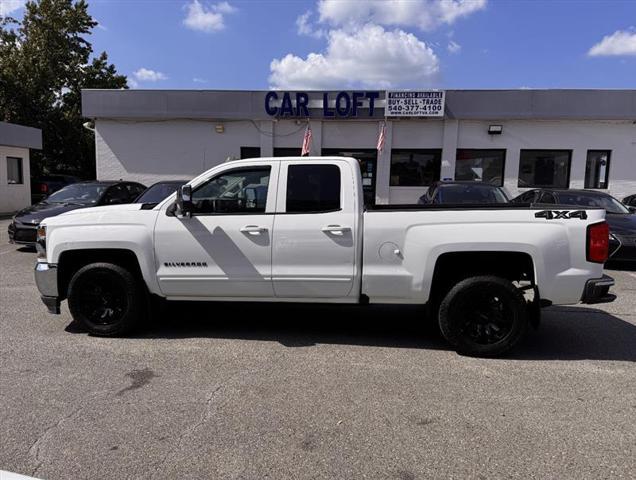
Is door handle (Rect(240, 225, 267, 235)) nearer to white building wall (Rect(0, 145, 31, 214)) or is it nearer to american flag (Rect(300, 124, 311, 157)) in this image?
american flag (Rect(300, 124, 311, 157))

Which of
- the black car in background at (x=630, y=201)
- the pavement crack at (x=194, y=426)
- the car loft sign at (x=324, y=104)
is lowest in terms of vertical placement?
the pavement crack at (x=194, y=426)

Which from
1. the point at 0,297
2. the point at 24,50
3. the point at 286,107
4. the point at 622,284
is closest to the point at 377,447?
the point at 0,297

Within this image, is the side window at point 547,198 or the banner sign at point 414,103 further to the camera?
the banner sign at point 414,103

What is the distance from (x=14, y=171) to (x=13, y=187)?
0.87 meters

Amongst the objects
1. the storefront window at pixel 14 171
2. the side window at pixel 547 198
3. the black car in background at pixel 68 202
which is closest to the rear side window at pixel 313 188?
the black car in background at pixel 68 202

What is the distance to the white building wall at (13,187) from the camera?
21.0 metres

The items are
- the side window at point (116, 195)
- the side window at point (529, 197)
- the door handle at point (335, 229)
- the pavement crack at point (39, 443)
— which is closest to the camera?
the pavement crack at point (39, 443)

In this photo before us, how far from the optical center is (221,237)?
509cm

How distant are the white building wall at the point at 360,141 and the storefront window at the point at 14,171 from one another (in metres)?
A: 7.01

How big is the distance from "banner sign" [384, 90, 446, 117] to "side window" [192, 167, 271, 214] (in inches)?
456

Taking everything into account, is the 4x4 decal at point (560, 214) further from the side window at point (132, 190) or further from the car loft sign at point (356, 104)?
the car loft sign at point (356, 104)

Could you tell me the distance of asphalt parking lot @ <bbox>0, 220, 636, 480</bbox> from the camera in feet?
9.95

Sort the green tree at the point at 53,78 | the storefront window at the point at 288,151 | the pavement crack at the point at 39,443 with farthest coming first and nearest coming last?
1. the green tree at the point at 53,78
2. the storefront window at the point at 288,151
3. the pavement crack at the point at 39,443

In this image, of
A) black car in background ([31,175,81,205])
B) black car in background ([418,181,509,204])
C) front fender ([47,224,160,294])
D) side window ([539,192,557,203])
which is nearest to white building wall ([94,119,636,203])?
side window ([539,192,557,203])
